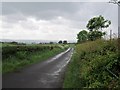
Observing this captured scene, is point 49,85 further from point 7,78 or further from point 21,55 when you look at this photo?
point 21,55

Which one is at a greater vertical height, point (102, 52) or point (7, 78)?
point (102, 52)

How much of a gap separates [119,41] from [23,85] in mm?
5679

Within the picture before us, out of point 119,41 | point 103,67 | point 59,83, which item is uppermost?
point 119,41

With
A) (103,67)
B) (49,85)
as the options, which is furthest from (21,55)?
(103,67)

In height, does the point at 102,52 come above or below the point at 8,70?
above

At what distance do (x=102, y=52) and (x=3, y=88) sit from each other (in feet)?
22.4

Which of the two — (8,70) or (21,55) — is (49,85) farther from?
(21,55)

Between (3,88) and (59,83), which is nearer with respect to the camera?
(3,88)

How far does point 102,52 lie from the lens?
1612 centimetres

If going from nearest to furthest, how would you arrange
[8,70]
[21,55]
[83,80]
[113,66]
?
[113,66], [83,80], [8,70], [21,55]

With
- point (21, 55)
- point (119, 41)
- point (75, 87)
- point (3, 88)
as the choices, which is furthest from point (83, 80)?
point (21, 55)

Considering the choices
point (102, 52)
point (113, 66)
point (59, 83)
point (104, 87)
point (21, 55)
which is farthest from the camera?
point (21, 55)

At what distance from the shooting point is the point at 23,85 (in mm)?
13172

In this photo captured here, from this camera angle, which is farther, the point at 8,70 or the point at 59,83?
the point at 8,70
